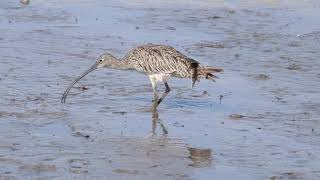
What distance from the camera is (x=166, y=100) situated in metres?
15.5

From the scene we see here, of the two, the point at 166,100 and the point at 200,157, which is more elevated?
the point at 166,100

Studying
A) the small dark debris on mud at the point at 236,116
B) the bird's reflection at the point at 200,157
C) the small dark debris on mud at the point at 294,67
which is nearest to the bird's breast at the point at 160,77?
the small dark debris on mud at the point at 236,116

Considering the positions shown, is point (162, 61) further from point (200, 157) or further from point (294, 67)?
point (294, 67)

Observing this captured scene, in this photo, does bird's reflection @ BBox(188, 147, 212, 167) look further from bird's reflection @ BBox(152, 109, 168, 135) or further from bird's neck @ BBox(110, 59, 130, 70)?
bird's neck @ BBox(110, 59, 130, 70)

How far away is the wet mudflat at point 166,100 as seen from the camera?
11.6 m

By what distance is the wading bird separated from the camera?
48.5 feet

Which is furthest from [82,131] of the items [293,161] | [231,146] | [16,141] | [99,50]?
[99,50]

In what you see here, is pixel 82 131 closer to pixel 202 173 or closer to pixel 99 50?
pixel 202 173

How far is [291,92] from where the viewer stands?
15.9 meters

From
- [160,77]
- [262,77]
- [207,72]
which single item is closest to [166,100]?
[160,77]

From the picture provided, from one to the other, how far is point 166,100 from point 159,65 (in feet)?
2.45

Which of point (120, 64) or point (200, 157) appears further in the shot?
point (120, 64)

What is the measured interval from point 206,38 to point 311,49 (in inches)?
81.3

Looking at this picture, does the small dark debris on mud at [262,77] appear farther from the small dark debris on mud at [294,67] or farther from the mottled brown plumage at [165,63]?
the mottled brown plumage at [165,63]
